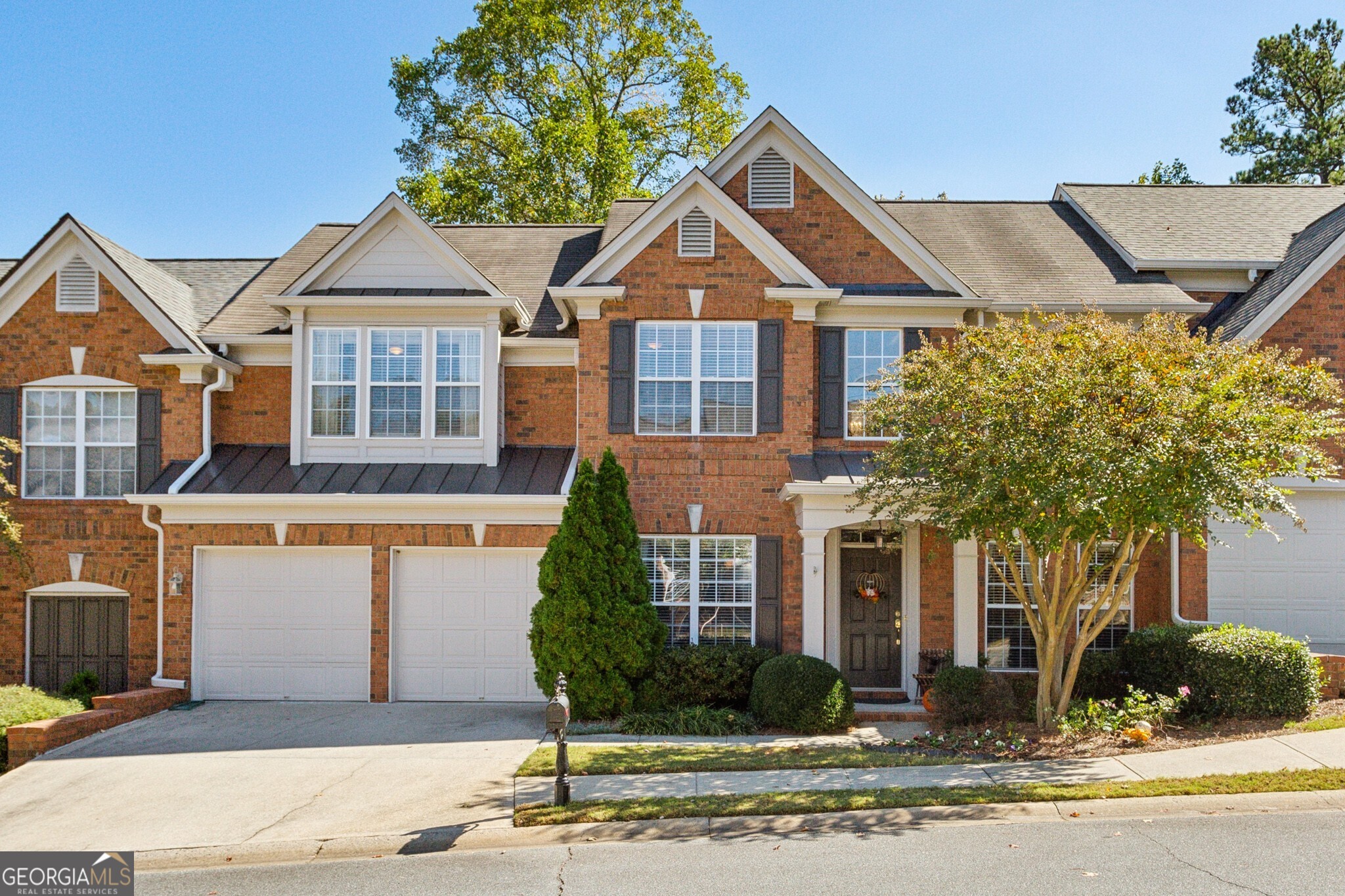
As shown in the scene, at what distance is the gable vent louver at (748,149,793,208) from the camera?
607 inches

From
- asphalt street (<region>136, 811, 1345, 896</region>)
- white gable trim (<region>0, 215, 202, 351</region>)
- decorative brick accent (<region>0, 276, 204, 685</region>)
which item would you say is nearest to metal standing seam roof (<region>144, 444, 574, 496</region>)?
decorative brick accent (<region>0, 276, 204, 685</region>)

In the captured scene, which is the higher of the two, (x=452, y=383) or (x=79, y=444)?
(x=452, y=383)

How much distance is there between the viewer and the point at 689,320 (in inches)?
568

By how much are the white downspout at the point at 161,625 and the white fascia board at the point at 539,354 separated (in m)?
5.69

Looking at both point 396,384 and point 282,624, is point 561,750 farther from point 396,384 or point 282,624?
point 396,384

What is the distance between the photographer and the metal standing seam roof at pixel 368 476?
560 inches

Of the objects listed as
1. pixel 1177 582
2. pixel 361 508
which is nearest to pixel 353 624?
pixel 361 508

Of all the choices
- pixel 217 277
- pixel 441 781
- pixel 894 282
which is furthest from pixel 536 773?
pixel 217 277

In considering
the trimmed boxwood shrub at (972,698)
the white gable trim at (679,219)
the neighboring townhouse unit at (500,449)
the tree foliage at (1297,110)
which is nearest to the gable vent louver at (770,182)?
the neighboring townhouse unit at (500,449)

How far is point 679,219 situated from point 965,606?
6.96m

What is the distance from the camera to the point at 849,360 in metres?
14.8

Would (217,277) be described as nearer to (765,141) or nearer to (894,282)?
(765,141)

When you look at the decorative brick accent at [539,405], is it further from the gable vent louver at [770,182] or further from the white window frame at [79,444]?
the white window frame at [79,444]

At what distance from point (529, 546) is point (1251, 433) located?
927 cm
